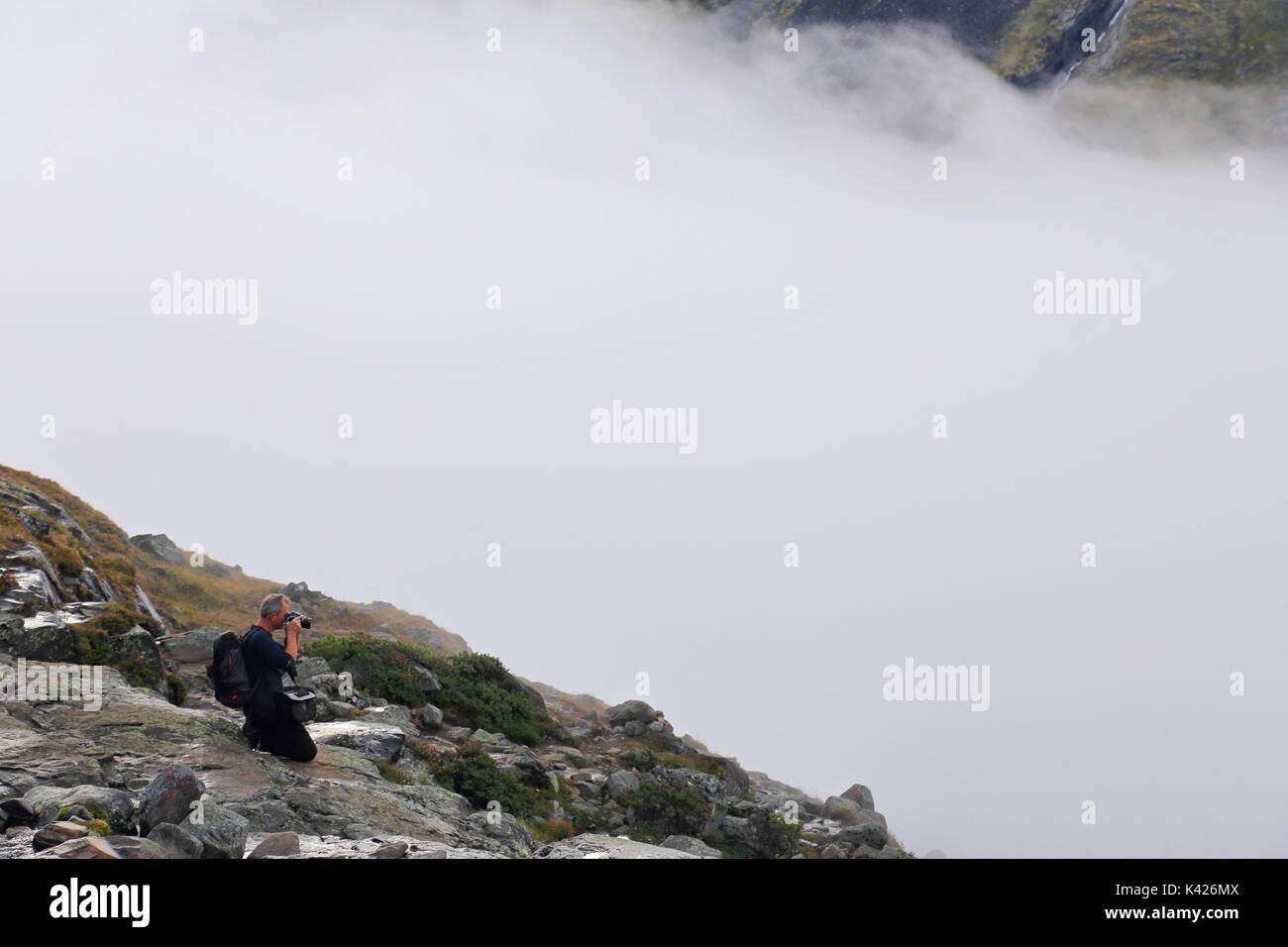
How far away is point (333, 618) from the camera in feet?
127

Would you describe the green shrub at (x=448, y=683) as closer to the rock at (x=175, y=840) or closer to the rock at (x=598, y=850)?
the rock at (x=598, y=850)

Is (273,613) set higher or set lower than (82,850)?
higher

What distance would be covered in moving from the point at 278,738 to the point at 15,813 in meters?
3.77

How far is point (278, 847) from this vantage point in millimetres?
10156

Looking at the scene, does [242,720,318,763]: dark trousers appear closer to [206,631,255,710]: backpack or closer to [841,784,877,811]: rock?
[206,631,255,710]: backpack

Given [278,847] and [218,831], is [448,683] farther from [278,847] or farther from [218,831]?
[218,831]

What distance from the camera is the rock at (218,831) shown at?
9688mm

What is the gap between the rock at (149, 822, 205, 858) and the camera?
9.35m

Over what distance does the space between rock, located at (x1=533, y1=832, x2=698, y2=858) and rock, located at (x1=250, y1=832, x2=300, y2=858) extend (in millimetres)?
3872

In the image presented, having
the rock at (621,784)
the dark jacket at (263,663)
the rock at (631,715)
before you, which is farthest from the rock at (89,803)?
the rock at (631,715)

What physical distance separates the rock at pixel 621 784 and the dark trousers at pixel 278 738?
8754 mm

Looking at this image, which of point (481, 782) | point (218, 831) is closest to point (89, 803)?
point (218, 831)
